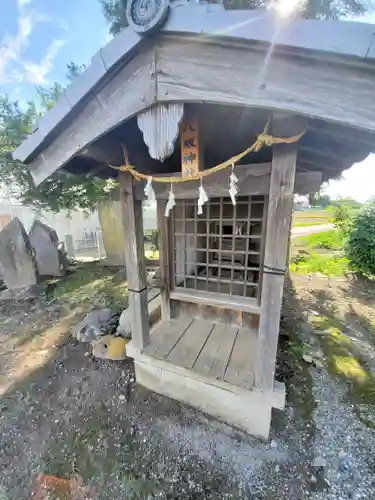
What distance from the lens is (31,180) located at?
6359 millimetres

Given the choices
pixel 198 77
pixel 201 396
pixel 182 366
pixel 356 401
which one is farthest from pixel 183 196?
pixel 356 401

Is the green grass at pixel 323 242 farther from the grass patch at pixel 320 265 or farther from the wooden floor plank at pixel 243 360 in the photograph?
the wooden floor plank at pixel 243 360

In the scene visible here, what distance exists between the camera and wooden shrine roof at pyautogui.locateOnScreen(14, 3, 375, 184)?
1066 mm

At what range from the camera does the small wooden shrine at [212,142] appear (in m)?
1.13

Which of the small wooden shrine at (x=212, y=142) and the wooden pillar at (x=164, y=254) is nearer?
the small wooden shrine at (x=212, y=142)

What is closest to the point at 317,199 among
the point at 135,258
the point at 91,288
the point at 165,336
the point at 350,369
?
the point at 350,369

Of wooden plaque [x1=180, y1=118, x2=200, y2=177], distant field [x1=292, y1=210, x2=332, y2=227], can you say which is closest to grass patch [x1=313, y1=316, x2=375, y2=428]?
wooden plaque [x1=180, y1=118, x2=200, y2=177]

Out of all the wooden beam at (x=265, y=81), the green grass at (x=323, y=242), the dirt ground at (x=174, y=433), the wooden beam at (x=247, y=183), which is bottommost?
the dirt ground at (x=174, y=433)

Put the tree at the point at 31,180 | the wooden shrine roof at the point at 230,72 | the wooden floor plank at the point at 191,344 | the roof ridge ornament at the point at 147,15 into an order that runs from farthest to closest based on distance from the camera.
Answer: the tree at the point at 31,180
the wooden floor plank at the point at 191,344
the roof ridge ornament at the point at 147,15
the wooden shrine roof at the point at 230,72

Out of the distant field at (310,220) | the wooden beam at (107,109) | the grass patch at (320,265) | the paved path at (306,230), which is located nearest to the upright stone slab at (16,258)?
the wooden beam at (107,109)

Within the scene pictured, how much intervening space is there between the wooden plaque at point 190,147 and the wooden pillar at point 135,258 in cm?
67

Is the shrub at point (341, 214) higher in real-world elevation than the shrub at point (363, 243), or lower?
higher

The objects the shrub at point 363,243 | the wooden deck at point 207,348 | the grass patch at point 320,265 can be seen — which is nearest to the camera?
the wooden deck at point 207,348

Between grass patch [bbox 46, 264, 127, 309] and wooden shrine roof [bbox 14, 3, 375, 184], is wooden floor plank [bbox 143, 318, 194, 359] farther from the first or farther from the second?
wooden shrine roof [bbox 14, 3, 375, 184]
